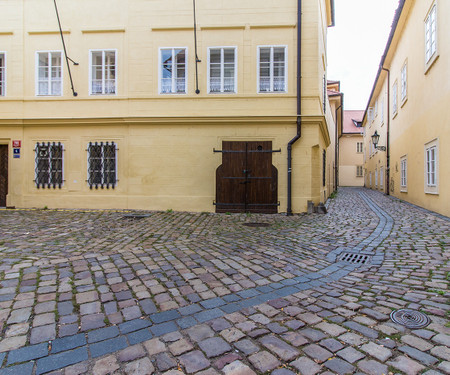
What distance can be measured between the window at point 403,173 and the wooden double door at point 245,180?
25.3 ft

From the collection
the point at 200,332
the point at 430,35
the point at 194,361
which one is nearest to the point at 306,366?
the point at 194,361

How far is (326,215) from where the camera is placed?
387 inches

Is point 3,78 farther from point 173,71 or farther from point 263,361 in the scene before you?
point 263,361

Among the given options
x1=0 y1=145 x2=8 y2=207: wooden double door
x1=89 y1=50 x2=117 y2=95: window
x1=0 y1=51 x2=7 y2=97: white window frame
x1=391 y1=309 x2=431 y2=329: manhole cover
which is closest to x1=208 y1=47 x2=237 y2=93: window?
x1=89 y1=50 x2=117 y2=95: window

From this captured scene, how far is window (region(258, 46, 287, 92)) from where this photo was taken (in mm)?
10445

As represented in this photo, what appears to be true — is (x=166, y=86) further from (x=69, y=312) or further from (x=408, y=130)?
(x=408, y=130)

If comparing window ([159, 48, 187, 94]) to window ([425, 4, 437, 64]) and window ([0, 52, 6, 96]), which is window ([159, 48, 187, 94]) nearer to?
window ([0, 52, 6, 96])

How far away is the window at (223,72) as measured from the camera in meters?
10.5

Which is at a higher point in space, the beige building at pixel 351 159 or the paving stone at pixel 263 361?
the beige building at pixel 351 159

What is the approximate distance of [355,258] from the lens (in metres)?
5.06

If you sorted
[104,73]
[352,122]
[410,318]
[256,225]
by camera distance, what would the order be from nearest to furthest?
1. [410,318]
2. [256,225]
3. [104,73]
4. [352,122]

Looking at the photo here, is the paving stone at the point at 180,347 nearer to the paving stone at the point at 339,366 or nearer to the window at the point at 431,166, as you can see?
the paving stone at the point at 339,366

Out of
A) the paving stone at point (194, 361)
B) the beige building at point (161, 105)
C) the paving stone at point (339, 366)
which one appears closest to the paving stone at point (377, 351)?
the paving stone at point (339, 366)

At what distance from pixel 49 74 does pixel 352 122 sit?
1781 inches
